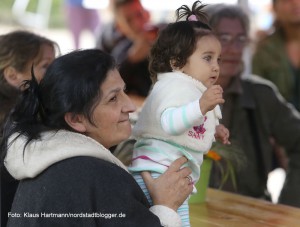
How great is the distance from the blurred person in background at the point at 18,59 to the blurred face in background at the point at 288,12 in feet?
5.46

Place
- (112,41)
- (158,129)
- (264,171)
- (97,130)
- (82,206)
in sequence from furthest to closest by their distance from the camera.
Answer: (112,41) < (264,171) < (158,129) < (97,130) < (82,206)

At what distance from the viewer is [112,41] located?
500 cm

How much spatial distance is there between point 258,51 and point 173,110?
6.81 ft

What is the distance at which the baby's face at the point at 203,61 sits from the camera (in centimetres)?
197

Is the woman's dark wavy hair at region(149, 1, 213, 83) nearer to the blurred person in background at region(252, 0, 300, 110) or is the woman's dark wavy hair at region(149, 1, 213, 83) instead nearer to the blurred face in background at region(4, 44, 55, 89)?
the blurred face in background at region(4, 44, 55, 89)

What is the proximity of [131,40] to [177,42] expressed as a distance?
269cm

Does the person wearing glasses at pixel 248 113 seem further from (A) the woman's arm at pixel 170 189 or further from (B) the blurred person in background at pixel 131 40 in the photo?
(A) the woman's arm at pixel 170 189

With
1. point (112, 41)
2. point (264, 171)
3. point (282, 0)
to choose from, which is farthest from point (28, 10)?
point (264, 171)

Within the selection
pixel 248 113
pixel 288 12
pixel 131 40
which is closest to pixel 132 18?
pixel 131 40

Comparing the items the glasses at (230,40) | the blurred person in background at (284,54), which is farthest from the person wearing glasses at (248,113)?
the blurred person in background at (284,54)

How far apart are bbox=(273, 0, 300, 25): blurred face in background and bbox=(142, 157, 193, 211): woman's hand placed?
2.13m

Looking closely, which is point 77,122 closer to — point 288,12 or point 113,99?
point 113,99

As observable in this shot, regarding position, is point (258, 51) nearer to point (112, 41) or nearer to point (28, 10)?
point (112, 41)

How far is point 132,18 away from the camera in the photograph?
4711mm
